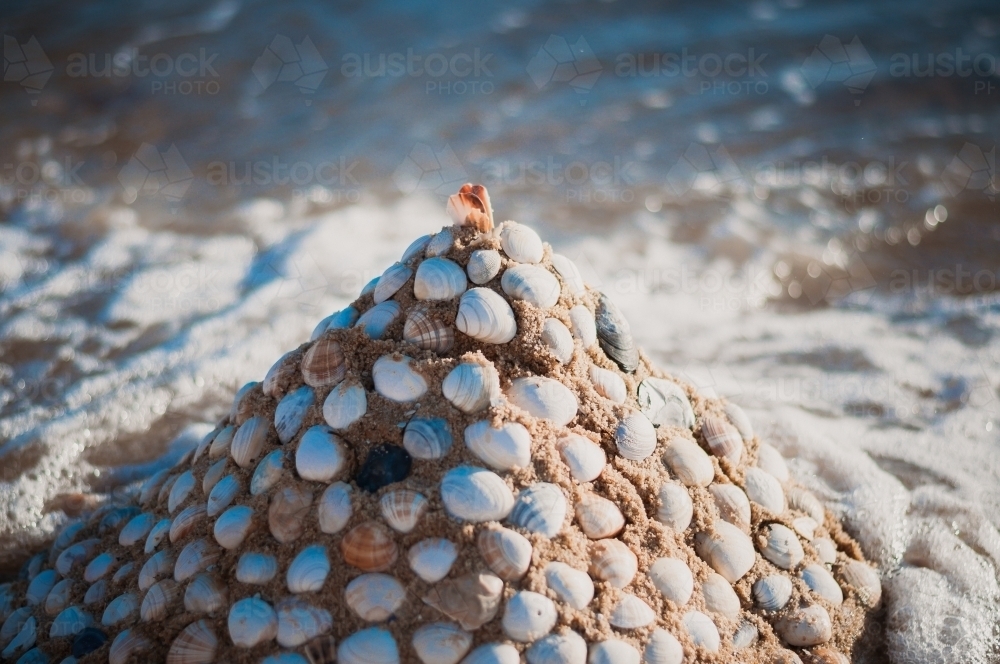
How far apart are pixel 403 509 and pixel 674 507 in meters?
0.60

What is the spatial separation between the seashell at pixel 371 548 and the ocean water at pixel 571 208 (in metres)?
1.30

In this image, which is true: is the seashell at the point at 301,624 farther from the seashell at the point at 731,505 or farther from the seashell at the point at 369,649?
the seashell at the point at 731,505

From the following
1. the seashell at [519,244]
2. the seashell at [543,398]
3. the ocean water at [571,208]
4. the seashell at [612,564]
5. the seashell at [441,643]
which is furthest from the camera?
the ocean water at [571,208]

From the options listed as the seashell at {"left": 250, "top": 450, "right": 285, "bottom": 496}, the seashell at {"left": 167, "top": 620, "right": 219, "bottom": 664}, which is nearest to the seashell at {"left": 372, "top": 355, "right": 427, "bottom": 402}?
the seashell at {"left": 250, "top": 450, "right": 285, "bottom": 496}

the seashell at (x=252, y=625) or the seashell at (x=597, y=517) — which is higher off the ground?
the seashell at (x=597, y=517)

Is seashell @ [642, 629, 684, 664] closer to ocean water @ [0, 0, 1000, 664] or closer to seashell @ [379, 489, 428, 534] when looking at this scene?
seashell @ [379, 489, 428, 534]

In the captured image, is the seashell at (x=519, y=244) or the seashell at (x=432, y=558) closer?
the seashell at (x=432, y=558)

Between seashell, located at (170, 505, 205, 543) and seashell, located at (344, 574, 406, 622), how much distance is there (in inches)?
17.6

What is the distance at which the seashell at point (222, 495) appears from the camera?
168cm

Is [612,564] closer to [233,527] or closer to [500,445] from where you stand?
[500,445]

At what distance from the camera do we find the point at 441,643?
1.42 metres

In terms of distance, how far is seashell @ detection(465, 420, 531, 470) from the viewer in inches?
61.0

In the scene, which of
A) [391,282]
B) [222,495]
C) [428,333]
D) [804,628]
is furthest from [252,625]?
[804,628]

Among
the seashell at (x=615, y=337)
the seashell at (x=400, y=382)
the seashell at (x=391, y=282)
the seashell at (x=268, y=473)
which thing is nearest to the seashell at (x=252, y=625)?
the seashell at (x=268, y=473)
